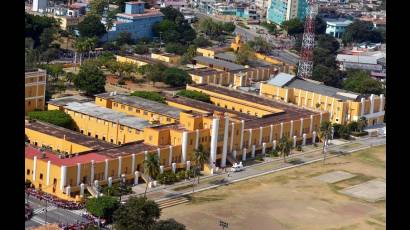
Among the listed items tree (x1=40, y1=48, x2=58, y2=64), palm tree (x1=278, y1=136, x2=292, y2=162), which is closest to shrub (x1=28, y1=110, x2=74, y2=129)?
palm tree (x1=278, y1=136, x2=292, y2=162)

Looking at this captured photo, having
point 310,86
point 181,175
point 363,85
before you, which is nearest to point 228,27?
point 363,85

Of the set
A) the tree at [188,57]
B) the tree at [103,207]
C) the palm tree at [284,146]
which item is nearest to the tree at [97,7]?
the tree at [188,57]

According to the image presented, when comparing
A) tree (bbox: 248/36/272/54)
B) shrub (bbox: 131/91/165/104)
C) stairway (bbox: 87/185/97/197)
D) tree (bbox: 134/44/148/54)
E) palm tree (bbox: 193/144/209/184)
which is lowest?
stairway (bbox: 87/185/97/197)

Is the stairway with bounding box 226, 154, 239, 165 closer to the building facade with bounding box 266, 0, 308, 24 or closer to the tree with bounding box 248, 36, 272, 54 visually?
the tree with bounding box 248, 36, 272, 54

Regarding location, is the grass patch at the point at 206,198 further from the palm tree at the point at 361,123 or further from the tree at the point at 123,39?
the tree at the point at 123,39
